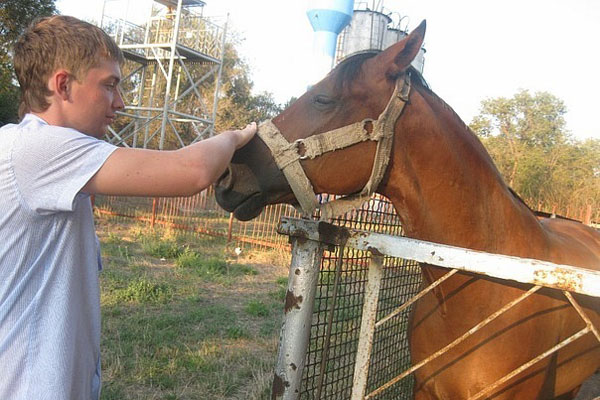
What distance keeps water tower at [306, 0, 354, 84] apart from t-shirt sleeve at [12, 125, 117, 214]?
14.0m

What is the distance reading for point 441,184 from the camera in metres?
1.82

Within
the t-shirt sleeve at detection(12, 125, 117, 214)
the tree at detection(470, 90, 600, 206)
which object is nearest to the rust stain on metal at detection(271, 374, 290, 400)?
the t-shirt sleeve at detection(12, 125, 117, 214)

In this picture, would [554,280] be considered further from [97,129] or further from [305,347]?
[97,129]

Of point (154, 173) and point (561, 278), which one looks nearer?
point (154, 173)

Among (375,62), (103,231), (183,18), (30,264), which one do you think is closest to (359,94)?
(375,62)

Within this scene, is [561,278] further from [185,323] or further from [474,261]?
[185,323]

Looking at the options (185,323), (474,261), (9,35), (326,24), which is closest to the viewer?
(474,261)

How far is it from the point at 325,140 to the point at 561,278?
37.7 inches

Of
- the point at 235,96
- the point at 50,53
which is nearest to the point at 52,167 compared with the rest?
the point at 50,53

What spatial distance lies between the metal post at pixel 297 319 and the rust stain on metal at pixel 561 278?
778 mm

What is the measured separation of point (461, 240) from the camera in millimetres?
1846

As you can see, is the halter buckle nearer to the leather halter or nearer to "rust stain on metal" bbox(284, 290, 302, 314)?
the leather halter

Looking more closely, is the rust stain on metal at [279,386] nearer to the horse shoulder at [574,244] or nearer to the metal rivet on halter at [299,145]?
the metal rivet on halter at [299,145]

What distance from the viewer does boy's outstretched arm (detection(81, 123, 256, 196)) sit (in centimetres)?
110
